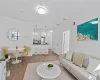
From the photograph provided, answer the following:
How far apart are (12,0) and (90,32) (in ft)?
9.98

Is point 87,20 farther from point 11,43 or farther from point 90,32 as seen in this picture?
point 11,43

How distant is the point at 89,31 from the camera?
127 inches

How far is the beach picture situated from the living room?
9cm

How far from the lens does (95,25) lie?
293 centimetres

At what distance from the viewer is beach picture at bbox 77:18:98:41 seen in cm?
292

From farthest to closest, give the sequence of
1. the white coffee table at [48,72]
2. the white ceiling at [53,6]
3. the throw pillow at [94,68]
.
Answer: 1. the white ceiling at [53,6]
2. the white coffee table at [48,72]
3. the throw pillow at [94,68]

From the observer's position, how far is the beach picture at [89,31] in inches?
115

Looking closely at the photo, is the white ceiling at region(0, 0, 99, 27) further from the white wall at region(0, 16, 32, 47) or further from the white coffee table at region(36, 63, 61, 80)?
the white coffee table at region(36, 63, 61, 80)

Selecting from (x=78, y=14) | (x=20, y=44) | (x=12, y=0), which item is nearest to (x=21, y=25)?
(x=20, y=44)

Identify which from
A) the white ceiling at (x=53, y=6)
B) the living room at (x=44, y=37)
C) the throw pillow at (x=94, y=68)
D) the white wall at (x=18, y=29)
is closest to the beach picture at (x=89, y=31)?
the living room at (x=44, y=37)

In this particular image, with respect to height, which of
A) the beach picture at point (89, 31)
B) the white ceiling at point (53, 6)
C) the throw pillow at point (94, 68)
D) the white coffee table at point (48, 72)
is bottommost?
the white coffee table at point (48, 72)

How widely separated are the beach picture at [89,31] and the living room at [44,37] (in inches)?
3.4

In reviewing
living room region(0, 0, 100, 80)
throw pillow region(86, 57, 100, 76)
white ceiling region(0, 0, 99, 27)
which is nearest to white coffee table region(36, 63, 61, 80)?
living room region(0, 0, 100, 80)

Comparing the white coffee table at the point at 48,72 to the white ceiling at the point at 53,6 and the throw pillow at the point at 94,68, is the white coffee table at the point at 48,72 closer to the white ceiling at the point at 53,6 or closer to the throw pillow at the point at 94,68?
the throw pillow at the point at 94,68
